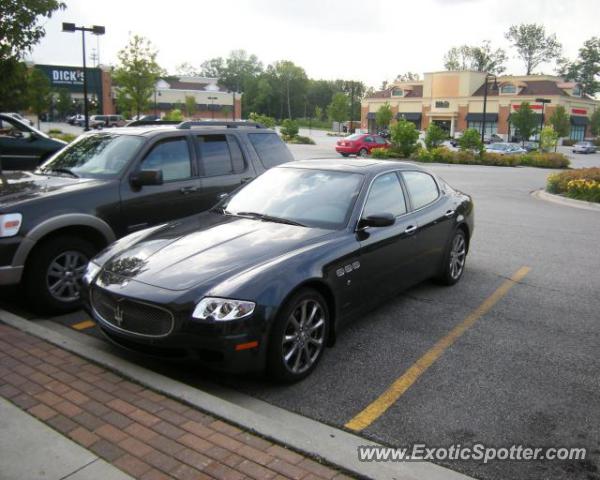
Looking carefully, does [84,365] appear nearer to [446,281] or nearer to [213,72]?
[446,281]

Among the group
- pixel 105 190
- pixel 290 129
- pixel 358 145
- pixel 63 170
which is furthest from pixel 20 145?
pixel 290 129

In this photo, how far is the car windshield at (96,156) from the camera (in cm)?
614

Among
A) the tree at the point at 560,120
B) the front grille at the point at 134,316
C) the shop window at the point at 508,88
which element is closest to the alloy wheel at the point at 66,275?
the front grille at the point at 134,316

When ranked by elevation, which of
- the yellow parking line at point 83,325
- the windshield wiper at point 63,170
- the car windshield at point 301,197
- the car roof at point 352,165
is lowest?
the yellow parking line at point 83,325

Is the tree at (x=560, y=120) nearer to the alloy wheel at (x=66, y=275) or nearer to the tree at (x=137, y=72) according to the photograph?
the tree at (x=137, y=72)

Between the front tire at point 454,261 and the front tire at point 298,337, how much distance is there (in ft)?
8.05

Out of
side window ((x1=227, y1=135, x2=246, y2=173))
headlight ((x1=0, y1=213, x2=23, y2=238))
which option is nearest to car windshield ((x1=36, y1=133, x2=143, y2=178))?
headlight ((x1=0, y1=213, x2=23, y2=238))

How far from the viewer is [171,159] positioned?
6.53m

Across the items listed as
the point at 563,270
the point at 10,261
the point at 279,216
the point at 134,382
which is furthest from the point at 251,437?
the point at 563,270

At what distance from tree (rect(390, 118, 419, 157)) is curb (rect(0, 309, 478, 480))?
30.6 meters

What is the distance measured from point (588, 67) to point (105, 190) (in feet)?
394

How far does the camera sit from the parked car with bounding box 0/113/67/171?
40.1 ft

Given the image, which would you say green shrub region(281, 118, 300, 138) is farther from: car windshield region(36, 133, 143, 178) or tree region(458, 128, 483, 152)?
car windshield region(36, 133, 143, 178)

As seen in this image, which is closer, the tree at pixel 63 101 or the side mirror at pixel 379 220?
the side mirror at pixel 379 220
